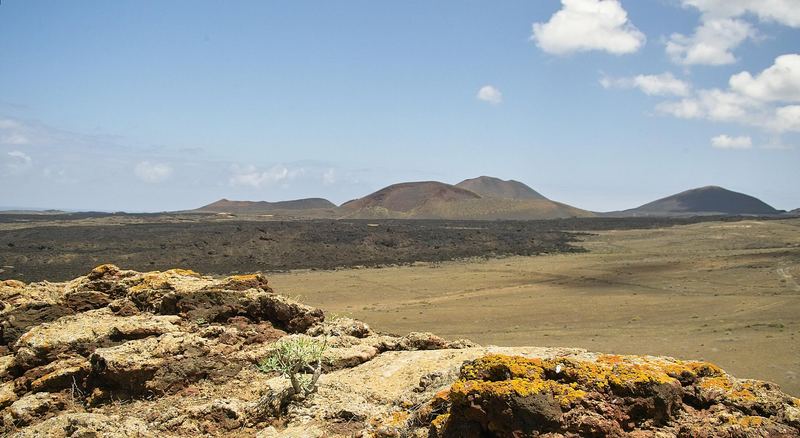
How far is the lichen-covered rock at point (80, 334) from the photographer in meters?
7.42

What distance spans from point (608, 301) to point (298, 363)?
25095 millimetres

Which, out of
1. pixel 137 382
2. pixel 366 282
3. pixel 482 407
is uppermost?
A: pixel 482 407

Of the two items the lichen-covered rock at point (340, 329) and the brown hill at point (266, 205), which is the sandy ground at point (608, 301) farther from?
the brown hill at point (266, 205)

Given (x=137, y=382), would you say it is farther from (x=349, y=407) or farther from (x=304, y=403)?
(x=349, y=407)

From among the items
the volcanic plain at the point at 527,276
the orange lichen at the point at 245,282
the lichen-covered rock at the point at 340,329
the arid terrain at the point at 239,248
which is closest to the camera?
the lichen-covered rock at the point at 340,329

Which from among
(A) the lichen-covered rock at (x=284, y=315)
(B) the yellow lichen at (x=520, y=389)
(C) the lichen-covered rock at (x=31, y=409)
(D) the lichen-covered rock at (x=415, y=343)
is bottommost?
(C) the lichen-covered rock at (x=31, y=409)

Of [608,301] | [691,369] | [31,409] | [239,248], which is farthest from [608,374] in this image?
[239,248]

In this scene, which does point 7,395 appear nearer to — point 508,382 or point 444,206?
point 508,382

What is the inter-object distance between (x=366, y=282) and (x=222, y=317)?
30853mm

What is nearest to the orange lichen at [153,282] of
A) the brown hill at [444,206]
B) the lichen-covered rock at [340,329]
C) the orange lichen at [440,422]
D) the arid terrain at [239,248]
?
the lichen-covered rock at [340,329]

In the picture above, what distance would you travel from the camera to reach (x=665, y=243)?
6312cm

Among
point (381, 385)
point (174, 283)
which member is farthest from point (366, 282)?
point (381, 385)

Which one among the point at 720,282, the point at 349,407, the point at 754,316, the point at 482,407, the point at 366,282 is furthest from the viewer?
the point at 366,282

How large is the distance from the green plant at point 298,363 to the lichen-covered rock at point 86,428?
59.4 inches
